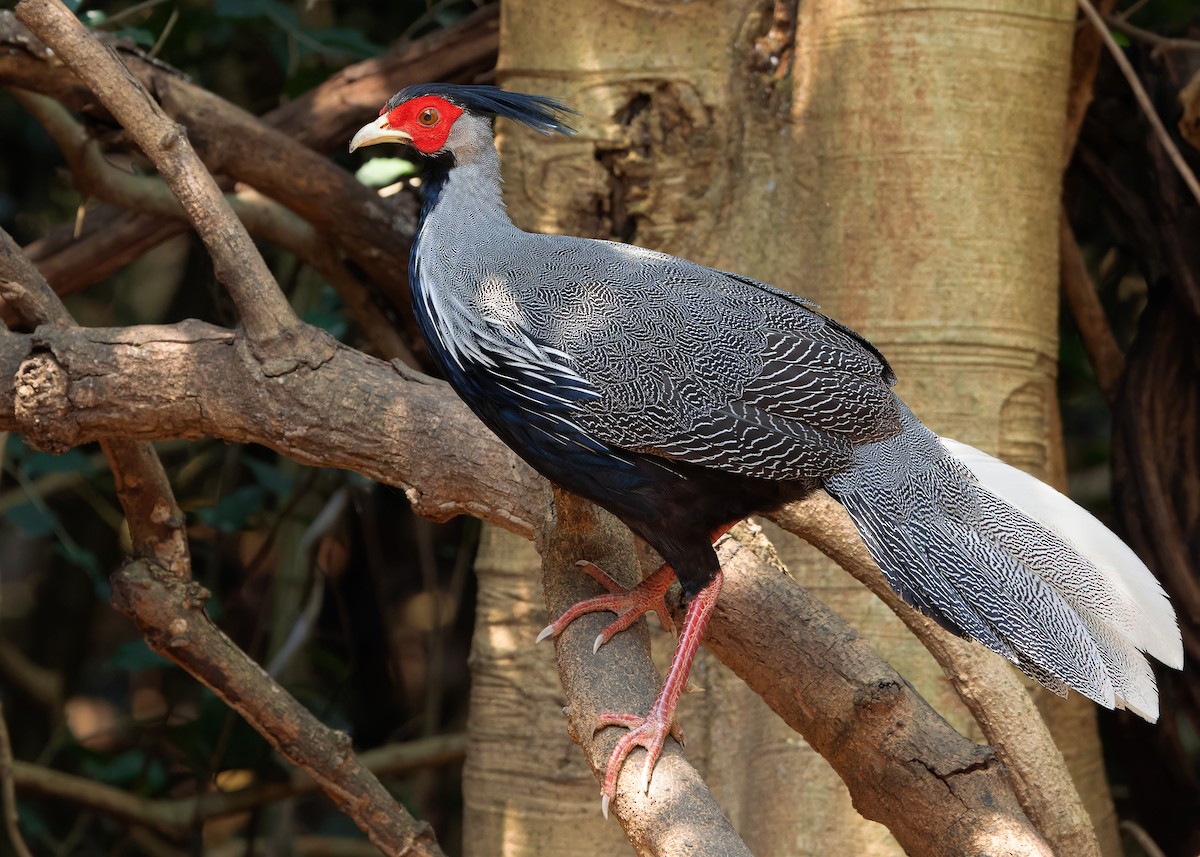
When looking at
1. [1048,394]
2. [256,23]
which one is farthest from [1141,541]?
Result: [256,23]

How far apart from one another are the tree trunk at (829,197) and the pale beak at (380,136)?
0.69 m

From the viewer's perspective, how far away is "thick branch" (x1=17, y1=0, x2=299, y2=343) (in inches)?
94.6

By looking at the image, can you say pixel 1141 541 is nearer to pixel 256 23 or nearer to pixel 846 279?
pixel 846 279

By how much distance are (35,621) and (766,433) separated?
15.1 ft

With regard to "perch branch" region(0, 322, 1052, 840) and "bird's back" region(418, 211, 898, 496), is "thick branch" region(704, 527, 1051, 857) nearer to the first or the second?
"perch branch" region(0, 322, 1052, 840)

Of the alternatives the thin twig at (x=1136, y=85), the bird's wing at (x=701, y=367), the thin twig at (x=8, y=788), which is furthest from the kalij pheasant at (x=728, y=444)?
the thin twig at (x=8, y=788)

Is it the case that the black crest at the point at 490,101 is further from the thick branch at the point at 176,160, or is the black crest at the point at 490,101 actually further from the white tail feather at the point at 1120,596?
the white tail feather at the point at 1120,596

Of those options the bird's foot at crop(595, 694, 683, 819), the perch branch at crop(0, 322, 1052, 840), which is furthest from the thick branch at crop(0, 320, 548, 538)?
the bird's foot at crop(595, 694, 683, 819)

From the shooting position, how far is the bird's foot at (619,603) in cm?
228

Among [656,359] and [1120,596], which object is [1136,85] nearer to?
[1120,596]

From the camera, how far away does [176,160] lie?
2451 millimetres

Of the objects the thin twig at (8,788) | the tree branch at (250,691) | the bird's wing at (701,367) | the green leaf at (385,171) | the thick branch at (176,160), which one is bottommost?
the thin twig at (8,788)

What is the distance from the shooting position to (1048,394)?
123 inches

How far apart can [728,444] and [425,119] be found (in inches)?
36.2
